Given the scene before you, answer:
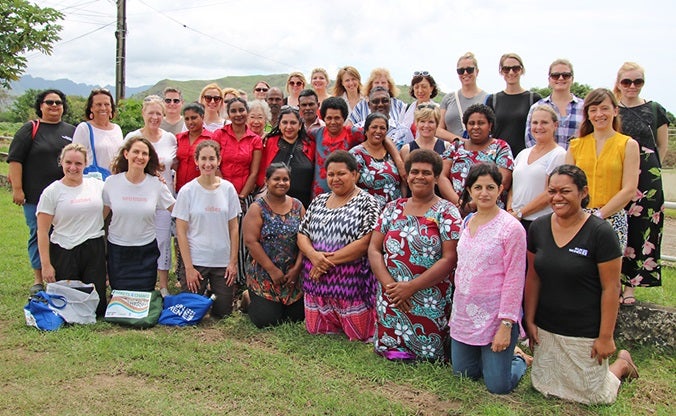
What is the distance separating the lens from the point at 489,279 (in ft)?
13.6

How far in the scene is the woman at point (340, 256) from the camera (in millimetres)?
5066

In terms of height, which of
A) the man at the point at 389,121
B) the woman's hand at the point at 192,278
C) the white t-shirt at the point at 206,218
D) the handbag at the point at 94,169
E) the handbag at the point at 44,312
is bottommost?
the handbag at the point at 44,312

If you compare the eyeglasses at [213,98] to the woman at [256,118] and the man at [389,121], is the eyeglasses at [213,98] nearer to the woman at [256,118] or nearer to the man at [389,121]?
the woman at [256,118]

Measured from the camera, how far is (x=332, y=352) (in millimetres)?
4930

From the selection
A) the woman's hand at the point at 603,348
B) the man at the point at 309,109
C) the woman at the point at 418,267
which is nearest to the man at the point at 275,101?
the man at the point at 309,109

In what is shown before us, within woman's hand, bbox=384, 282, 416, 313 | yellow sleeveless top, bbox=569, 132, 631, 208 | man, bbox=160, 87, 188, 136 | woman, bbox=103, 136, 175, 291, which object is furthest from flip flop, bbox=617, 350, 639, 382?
man, bbox=160, 87, 188, 136

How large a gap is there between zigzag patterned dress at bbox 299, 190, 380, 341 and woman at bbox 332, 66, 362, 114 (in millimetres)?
2015

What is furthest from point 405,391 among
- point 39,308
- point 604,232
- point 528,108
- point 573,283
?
point 39,308

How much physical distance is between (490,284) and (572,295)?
559 mm

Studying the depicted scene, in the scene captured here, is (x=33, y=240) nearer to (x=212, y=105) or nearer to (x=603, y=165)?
(x=212, y=105)

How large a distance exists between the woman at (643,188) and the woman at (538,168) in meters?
0.80

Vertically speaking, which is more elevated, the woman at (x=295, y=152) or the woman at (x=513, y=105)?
the woman at (x=513, y=105)

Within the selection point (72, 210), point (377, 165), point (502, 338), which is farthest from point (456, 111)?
point (72, 210)

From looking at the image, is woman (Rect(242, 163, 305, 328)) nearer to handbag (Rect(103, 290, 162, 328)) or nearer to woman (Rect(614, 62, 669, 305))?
handbag (Rect(103, 290, 162, 328))
